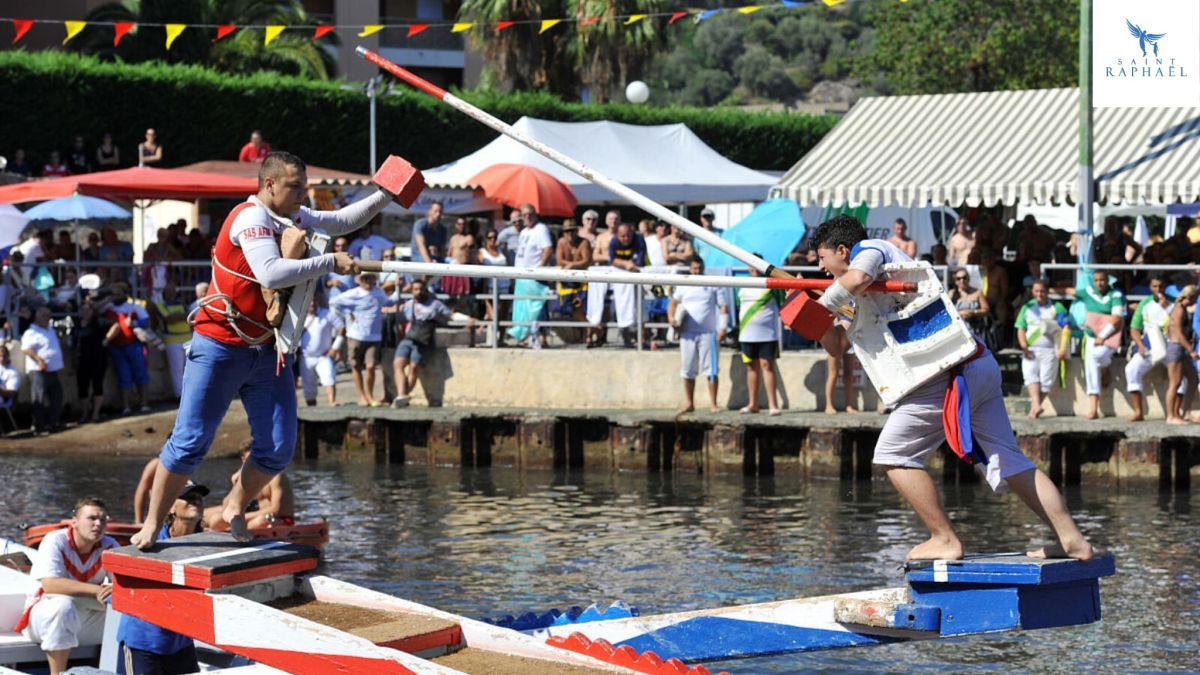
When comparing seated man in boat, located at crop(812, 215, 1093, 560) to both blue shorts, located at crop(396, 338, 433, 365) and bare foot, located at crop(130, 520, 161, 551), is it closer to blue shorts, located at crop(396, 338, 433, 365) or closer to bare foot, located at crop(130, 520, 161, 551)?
bare foot, located at crop(130, 520, 161, 551)

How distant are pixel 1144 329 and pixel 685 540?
602 centimetres

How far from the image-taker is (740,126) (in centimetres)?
5269

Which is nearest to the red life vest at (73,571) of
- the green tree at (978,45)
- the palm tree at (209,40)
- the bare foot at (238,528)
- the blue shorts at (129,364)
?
the bare foot at (238,528)

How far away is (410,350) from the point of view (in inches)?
971

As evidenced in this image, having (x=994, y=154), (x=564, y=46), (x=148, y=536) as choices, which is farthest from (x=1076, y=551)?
(x=564, y=46)

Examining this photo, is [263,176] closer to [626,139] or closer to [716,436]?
[716,436]

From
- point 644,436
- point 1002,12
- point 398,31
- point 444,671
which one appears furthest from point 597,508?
point 398,31

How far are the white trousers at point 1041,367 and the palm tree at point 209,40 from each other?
26775 mm

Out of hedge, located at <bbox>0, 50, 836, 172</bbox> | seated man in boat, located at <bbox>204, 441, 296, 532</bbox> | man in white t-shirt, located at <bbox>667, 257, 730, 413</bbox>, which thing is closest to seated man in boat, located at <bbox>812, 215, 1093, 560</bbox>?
seated man in boat, located at <bbox>204, 441, 296, 532</bbox>

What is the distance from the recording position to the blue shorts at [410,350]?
24625 millimetres

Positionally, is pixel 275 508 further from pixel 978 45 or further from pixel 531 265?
pixel 978 45

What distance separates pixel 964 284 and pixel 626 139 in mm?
10900

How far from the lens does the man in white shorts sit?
24.3 metres

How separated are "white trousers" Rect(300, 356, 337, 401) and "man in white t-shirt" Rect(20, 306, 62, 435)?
3.20 meters
